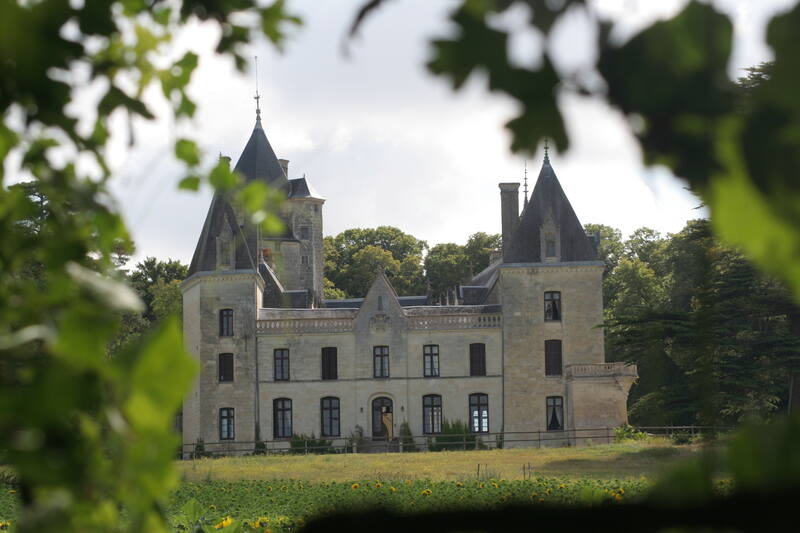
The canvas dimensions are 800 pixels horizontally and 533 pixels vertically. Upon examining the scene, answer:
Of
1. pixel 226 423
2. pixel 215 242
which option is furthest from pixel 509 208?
pixel 226 423

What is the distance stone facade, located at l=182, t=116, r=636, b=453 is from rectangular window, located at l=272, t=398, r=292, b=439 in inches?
1.7

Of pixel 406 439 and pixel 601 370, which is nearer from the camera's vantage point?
pixel 601 370

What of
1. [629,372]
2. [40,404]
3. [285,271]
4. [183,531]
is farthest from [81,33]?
[285,271]

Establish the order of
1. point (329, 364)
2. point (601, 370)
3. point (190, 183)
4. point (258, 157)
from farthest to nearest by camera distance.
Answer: point (258, 157), point (329, 364), point (601, 370), point (190, 183)

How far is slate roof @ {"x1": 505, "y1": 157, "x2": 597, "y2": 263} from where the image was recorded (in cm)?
3456

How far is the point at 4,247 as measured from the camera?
1.22m

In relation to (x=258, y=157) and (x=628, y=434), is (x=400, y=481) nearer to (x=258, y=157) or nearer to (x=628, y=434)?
(x=628, y=434)

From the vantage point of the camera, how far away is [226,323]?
35094 mm

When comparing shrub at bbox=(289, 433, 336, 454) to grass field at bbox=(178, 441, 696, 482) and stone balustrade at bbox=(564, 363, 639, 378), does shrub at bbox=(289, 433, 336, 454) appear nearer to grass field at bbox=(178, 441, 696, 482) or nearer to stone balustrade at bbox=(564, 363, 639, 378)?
grass field at bbox=(178, 441, 696, 482)

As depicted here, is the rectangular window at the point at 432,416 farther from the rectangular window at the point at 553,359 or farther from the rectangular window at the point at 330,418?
the rectangular window at the point at 553,359

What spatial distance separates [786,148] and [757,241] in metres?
0.10

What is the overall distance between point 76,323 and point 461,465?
21.6 metres

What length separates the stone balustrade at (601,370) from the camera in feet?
108

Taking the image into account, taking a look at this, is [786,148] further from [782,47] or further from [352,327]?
[352,327]
